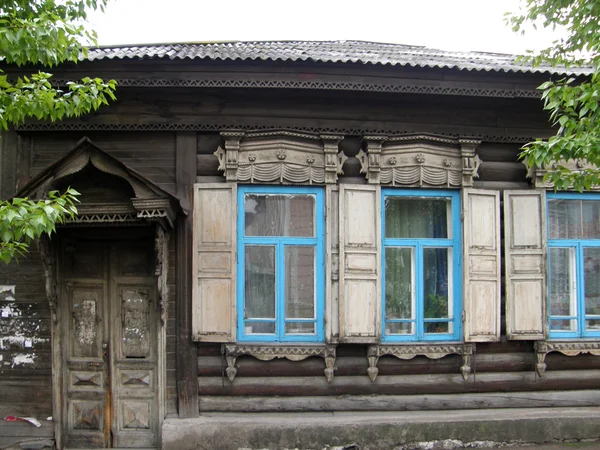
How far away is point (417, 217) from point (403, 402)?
1941 millimetres

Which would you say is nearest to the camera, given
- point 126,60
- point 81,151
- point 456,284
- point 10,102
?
point 10,102

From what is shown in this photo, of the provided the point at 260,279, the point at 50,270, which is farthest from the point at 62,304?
the point at 260,279

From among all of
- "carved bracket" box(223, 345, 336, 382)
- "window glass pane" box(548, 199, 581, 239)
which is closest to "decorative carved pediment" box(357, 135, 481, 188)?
"window glass pane" box(548, 199, 581, 239)

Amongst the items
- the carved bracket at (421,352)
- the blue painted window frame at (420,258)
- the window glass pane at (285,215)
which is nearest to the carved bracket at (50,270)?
the window glass pane at (285,215)

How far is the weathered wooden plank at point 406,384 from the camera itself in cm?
519

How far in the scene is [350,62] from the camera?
5102 mm

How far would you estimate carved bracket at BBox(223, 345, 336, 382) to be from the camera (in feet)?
16.8

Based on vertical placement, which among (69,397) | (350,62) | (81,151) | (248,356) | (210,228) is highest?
(350,62)

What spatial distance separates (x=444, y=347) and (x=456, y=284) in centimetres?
67

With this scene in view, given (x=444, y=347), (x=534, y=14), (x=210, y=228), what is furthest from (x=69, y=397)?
(x=534, y=14)

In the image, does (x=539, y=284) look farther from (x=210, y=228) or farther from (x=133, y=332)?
(x=133, y=332)

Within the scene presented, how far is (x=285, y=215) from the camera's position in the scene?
536cm

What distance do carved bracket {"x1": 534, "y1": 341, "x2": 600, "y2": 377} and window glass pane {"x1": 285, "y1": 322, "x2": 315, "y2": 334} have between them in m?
2.42

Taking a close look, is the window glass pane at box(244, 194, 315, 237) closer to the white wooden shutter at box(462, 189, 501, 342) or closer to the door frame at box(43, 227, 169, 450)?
the door frame at box(43, 227, 169, 450)
